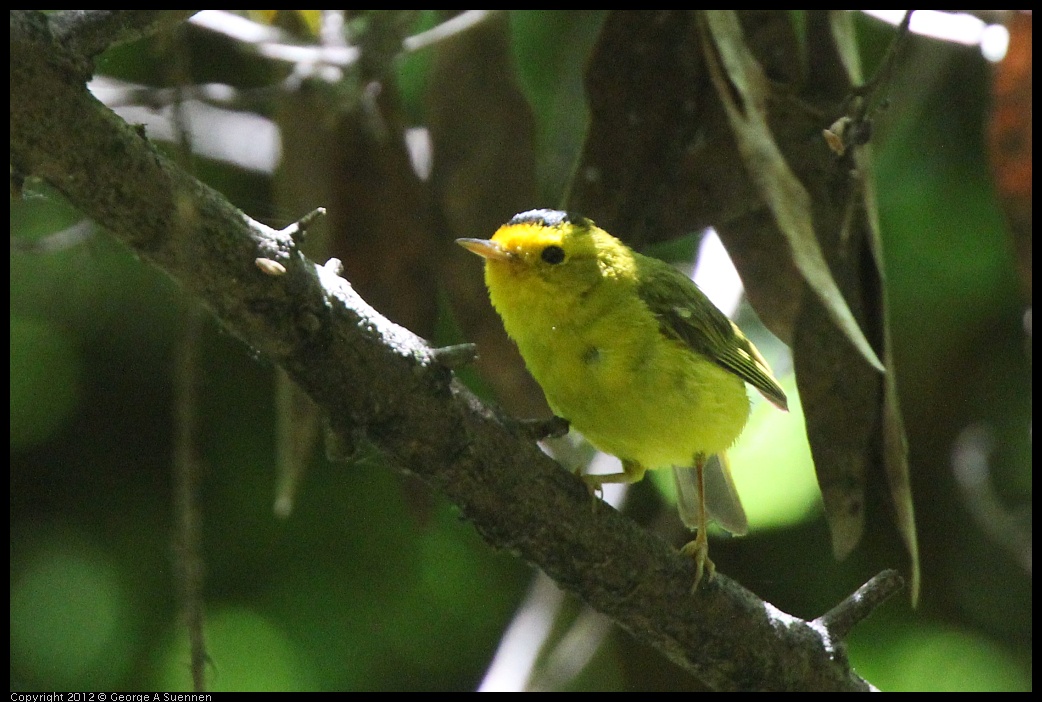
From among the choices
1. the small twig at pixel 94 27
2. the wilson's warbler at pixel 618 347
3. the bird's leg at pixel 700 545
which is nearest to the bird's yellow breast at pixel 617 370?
the wilson's warbler at pixel 618 347

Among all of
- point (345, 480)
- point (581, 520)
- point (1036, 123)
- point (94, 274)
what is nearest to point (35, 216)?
point (94, 274)

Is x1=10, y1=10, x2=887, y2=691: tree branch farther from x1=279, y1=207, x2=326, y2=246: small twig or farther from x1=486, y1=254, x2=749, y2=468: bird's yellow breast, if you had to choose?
x1=486, y1=254, x2=749, y2=468: bird's yellow breast

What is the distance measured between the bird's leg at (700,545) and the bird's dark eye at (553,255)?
73 cm

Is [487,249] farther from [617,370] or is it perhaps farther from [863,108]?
[863,108]

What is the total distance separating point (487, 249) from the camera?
3164mm

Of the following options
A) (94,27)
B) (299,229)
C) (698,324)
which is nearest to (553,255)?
(698,324)

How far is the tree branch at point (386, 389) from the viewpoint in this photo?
193cm

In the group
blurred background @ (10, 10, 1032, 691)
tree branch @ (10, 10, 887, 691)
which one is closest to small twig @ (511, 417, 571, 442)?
tree branch @ (10, 10, 887, 691)

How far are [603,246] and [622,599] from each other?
1.14 m

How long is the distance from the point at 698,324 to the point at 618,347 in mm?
401

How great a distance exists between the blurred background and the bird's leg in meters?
0.61

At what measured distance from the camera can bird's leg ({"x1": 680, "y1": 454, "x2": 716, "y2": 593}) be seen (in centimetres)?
279

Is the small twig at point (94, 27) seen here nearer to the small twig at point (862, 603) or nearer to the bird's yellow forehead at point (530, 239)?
the bird's yellow forehead at point (530, 239)

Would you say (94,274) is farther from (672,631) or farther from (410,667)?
(672,631)
